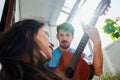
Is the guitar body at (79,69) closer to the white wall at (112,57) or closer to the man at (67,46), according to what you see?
the man at (67,46)

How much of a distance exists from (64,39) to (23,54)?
1.15 m

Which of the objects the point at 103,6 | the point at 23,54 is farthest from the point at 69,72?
the point at 23,54

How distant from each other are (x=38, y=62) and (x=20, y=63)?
0.06m

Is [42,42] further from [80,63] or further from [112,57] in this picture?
[112,57]

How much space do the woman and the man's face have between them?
0.99 metres

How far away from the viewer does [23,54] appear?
0.71 meters

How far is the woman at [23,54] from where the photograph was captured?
655 millimetres

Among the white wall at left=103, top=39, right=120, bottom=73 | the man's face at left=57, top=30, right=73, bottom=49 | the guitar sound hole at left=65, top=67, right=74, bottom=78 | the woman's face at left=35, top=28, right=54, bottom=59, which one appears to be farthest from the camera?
the white wall at left=103, top=39, right=120, bottom=73

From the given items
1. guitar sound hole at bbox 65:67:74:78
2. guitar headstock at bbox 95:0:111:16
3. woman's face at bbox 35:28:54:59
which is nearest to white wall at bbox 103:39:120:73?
guitar headstock at bbox 95:0:111:16

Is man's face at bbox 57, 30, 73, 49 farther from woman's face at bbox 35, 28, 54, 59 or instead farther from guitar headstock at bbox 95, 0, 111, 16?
woman's face at bbox 35, 28, 54, 59

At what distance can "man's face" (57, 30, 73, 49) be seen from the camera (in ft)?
5.90

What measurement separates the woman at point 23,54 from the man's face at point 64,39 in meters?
0.99

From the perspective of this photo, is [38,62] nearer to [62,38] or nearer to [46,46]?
[46,46]

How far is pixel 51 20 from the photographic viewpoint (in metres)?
4.25
